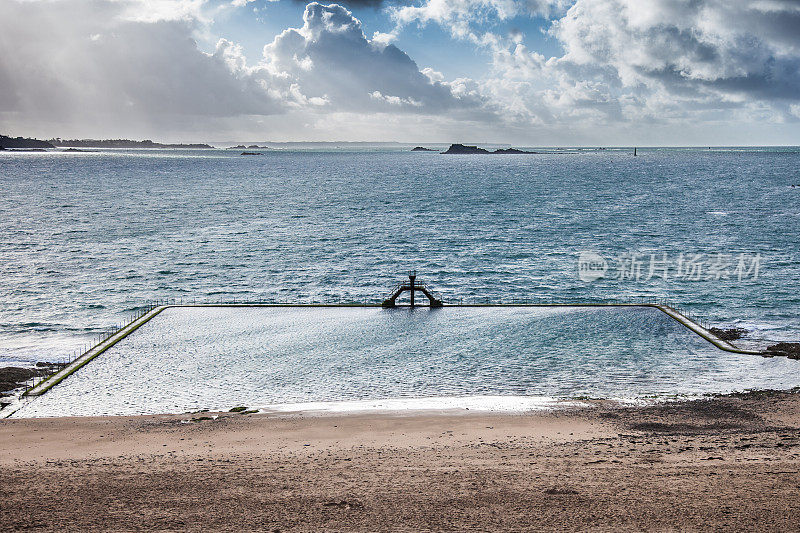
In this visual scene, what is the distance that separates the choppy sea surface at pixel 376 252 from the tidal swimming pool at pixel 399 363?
10.6 feet

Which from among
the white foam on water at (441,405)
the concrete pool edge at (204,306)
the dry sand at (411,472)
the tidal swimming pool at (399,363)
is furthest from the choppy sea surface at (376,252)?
the dry sand at (411,472)

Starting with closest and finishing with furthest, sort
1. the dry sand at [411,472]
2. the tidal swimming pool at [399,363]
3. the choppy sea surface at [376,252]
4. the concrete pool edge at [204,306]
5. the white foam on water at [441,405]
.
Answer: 1. the dry sand at [411,472]
2. the white foam on water at [441,405]
3. the tidal swimming pool at [399,363]
4. the concrete pool edge at [204,306]
5. the choppy sea surface at [376,252]

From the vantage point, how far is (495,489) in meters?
18.6

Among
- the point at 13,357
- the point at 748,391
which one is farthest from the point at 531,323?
the point at 13,357

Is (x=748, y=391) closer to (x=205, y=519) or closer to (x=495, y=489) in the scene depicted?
(x=495, y=489)

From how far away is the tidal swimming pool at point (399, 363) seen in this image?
1201 inches

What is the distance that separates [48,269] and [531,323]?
1987 inches

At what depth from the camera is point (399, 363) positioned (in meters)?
35.4

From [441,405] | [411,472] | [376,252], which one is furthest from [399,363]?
[376,252]

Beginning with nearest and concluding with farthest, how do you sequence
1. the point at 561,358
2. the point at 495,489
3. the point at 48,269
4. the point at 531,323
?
the point at 495,489 → the point at 561,358 → the point at 531,323 → the point at 48,269

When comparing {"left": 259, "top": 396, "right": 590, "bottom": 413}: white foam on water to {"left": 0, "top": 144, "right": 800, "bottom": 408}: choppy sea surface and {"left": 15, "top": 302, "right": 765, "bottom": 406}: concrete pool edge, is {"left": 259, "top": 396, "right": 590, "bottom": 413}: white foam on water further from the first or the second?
{"left": 15, "top": 302, "right": 765, "bottom": 406}: concrete pool edge

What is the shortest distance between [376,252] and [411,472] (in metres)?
56.3

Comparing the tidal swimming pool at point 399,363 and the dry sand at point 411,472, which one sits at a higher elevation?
the dry sand at point 411,472

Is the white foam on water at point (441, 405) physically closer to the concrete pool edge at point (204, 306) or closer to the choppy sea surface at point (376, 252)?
the choppy sea surface at point (376, 252)
